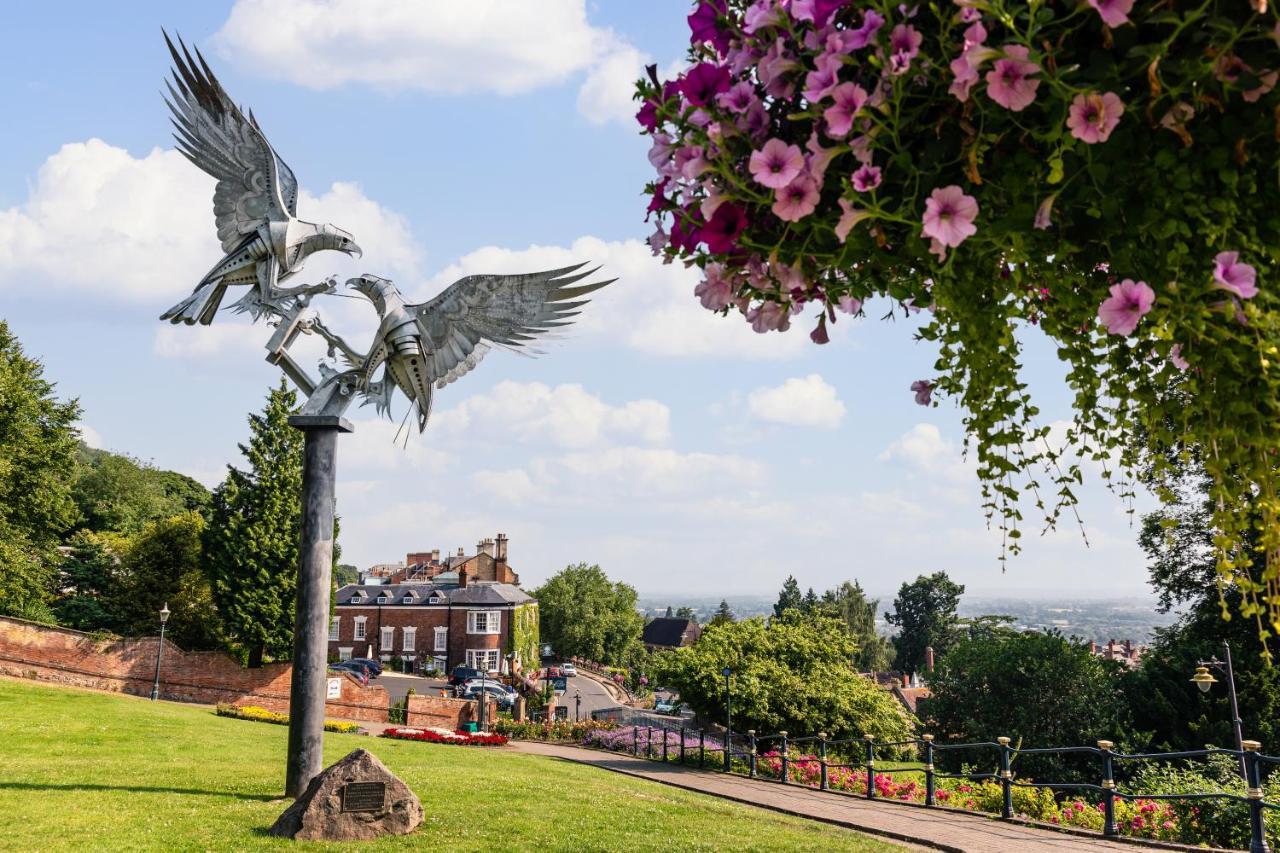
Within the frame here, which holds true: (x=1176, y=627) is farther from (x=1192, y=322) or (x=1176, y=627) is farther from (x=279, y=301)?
(x=1192, y=322)

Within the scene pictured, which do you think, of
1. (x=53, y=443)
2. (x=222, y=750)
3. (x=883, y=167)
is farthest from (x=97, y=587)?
(x=883, y=167)

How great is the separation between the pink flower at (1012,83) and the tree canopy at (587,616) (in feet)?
251

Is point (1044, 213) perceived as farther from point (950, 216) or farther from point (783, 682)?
point (783, 682)

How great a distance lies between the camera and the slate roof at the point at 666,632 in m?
110

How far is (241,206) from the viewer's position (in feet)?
48.0

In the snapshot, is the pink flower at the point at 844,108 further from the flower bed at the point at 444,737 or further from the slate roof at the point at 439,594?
the slate roof at the point at 439,594

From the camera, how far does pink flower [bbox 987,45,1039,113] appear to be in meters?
1.85

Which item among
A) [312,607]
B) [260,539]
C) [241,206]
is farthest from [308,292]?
[260,539]

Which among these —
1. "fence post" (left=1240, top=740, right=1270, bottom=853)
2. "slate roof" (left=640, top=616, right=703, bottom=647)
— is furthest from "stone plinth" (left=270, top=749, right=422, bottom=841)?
"slate roof" (left=640, top=616, right=703, bottom=647)

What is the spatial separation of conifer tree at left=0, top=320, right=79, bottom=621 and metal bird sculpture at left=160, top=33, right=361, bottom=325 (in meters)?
24.6

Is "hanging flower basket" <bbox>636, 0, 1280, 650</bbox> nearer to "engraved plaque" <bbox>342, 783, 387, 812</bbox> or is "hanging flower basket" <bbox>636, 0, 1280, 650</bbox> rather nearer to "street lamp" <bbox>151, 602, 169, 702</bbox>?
"engraved plaque" <bbox>342, 783, 387, 812</bbox>

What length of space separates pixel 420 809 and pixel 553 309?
7.64 metres

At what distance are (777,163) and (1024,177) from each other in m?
0.58

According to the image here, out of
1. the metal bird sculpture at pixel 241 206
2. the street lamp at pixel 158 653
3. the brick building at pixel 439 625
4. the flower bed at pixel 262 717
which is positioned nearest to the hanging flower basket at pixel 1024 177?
the metal bird sculpture at pixel 241 206
